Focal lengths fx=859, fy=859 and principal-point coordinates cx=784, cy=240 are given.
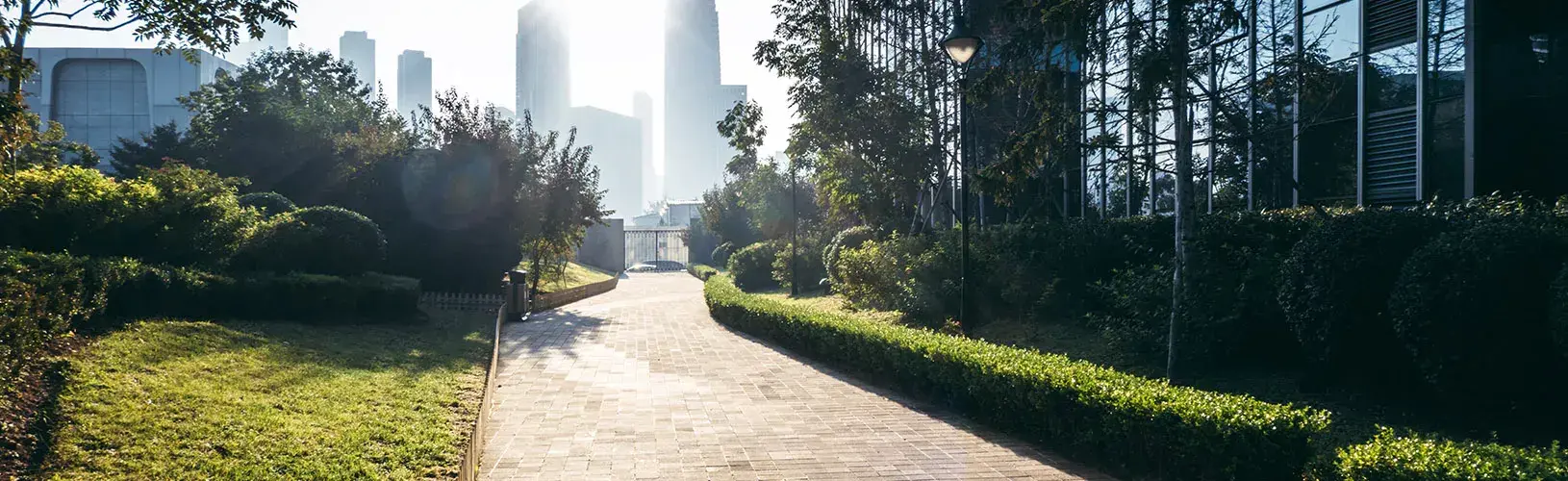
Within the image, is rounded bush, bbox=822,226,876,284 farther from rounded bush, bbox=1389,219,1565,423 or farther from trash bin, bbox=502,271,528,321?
rounded bush, bbox=1389,219,1565,423

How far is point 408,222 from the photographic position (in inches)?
763

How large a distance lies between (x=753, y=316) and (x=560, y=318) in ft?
18.8

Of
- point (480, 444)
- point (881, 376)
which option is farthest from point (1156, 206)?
point (480, 444)

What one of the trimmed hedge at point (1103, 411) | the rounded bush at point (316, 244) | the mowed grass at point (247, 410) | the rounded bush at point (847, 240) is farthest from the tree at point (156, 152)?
the trimmed hedge at point (1103, 411)

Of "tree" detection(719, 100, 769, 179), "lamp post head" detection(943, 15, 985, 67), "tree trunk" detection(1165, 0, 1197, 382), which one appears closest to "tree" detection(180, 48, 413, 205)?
"tree" detection(719, 100, 769, 179)

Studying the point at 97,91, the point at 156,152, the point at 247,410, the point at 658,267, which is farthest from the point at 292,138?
the point at 97,91

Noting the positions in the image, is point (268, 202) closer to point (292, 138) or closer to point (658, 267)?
point (292, 138)

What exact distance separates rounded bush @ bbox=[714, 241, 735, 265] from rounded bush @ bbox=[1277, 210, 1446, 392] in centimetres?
4167

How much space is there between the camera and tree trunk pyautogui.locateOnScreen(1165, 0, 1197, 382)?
301 inches

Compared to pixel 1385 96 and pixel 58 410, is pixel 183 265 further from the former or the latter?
pixel 1385 96

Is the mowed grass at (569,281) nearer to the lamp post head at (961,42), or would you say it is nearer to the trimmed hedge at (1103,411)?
the lamp post head at (961,42)

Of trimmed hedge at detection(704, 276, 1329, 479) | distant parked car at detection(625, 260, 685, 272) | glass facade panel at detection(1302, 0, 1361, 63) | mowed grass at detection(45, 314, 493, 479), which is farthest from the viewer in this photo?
distant parked car at detection(625, 260, 685, 272)

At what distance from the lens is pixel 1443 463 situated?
425cm

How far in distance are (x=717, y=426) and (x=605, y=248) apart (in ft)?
150
